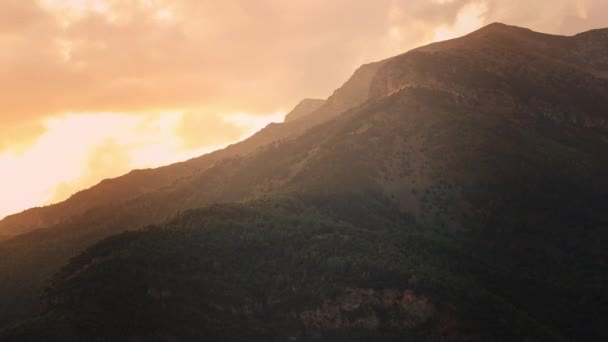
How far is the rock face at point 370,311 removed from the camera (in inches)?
5502

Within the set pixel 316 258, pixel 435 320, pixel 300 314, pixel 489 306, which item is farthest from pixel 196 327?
pixel 489 306

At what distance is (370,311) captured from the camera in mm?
142750

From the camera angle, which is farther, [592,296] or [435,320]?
[592,296]

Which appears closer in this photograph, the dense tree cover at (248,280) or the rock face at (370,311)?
the dense tree cover at (248,280)

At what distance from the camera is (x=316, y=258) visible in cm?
16088

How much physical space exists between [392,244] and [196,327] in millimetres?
58843

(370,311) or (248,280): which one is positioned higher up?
(248,280)

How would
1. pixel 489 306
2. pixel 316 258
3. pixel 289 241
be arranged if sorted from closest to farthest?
pixel 489 306
pixel 316 258
pixel 289 241

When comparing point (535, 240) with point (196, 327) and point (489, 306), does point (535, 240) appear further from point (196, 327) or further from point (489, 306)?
point (196, 327)

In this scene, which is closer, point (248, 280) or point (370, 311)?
point (370, 311)

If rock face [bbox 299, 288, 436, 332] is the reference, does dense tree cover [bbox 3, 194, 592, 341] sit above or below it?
above

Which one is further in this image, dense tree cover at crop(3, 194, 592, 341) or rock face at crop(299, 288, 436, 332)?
rock face at crop(299, 288, 436, 332)

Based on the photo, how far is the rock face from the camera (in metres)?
140

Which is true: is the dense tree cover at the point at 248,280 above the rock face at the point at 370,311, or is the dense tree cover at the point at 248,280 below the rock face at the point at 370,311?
above
